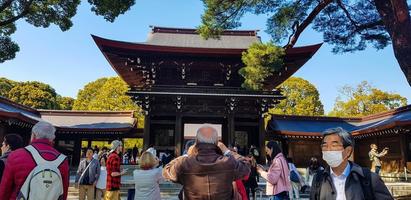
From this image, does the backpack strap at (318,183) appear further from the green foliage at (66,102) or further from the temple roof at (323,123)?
the green foliage at (66,102)

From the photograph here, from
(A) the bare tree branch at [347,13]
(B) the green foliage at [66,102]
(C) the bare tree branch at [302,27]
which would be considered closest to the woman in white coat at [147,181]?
(C) the bare tree branch at [302,27]

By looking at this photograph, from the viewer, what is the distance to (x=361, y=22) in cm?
955

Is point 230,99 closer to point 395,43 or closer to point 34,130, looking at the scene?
point 395,43

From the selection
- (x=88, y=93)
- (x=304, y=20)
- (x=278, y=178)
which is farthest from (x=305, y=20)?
(x=88, y=93)

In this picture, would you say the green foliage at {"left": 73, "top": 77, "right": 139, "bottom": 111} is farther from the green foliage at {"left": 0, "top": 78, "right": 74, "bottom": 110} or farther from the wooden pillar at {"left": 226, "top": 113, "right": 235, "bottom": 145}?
the wooden pillar at {"left": 226, "top": 113, "right": 235, "bottom": 145}

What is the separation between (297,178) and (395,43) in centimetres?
345

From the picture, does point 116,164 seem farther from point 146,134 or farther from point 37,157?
point 146,134

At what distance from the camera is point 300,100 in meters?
41.8

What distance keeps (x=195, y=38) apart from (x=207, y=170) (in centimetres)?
1971

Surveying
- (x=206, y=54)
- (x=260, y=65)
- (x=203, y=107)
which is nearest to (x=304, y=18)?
(x=260, y=65)

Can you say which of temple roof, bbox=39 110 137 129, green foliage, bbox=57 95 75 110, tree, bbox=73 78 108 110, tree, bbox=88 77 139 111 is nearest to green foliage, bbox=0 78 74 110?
green foliage, bbox=57 95 75 110

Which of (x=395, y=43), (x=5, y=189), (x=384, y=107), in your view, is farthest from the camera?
(x=384, y=107)

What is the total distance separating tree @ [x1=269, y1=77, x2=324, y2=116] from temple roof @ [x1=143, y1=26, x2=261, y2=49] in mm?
19688

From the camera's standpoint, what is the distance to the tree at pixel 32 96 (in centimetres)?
4047
